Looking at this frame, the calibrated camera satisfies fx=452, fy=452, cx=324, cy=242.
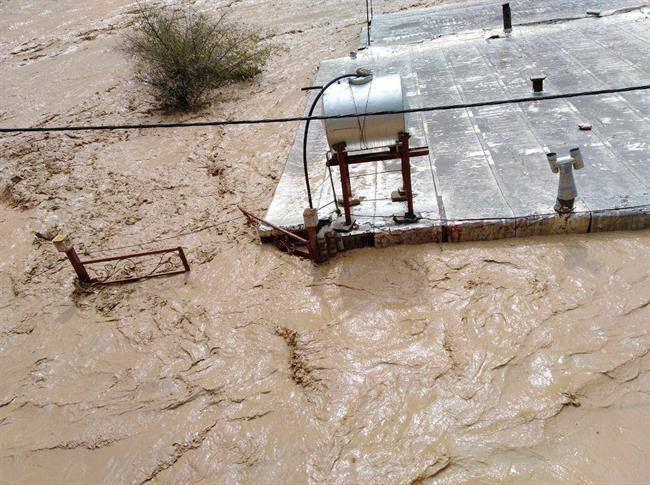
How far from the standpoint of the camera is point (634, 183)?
583 centimetres

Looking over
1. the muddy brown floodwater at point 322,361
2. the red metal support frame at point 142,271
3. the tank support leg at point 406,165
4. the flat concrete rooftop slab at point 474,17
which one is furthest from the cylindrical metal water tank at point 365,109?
the flat concrete rooftop slab at point 474,17

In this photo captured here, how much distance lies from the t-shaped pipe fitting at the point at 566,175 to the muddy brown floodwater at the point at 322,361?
0.45m

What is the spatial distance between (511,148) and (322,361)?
4.44 meters

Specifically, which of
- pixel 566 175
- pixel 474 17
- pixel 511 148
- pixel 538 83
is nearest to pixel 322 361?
pixel 566 175

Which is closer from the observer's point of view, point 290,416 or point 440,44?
point 290,416

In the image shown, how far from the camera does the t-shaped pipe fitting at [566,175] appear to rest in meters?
5.38

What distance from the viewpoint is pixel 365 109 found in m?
5.35

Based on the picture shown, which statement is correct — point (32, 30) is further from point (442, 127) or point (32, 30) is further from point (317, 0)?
point (442, 127)

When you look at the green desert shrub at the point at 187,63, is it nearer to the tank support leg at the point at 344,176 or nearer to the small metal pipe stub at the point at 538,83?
the tank support leg at the point at 344,176

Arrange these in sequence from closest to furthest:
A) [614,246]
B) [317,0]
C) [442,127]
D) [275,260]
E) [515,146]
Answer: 1. [614,246]
2. [275,260]
3. [515,146]
4. [442,127]
5. [317,0]

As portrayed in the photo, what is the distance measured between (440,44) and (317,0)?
10.2 meters

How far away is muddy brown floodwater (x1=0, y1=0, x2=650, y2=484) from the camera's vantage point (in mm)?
4066

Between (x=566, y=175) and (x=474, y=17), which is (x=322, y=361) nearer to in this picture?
(x=566, y=175)

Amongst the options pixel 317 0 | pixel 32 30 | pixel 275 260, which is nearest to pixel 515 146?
pixel 275 260
